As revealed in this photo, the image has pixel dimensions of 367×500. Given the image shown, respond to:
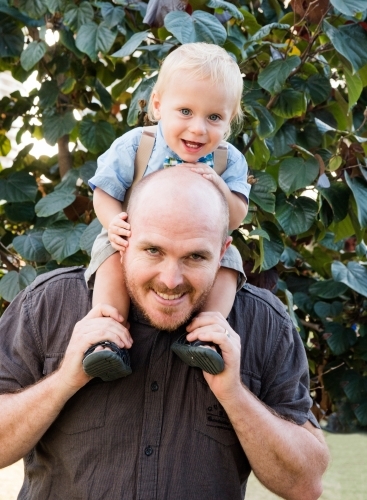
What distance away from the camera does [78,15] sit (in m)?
3.00

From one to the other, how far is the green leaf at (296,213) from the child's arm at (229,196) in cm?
68

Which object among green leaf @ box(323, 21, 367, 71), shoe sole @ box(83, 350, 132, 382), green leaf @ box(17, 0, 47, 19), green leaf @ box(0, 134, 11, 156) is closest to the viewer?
shoe sole @ box(83, 350, 132, 382)

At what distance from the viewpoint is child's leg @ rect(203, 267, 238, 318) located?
2127mm

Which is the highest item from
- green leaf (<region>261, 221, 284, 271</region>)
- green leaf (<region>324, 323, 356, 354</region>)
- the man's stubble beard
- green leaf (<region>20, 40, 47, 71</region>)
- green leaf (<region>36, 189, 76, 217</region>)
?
the man's stubble beard

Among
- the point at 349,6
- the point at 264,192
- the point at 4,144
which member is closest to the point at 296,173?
the point at 264,192

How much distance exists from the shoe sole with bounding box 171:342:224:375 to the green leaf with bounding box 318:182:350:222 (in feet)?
3.68

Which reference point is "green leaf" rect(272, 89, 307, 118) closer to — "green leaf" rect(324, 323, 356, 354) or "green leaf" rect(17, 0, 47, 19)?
"green leaf" rect(17, 0, 47, 19)

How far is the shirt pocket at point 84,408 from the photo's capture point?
6.89 ft

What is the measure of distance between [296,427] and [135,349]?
1.39ft

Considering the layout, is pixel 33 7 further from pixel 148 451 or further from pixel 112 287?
pixel 148 451

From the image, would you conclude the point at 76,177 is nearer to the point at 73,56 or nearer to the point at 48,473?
the point at 73,56

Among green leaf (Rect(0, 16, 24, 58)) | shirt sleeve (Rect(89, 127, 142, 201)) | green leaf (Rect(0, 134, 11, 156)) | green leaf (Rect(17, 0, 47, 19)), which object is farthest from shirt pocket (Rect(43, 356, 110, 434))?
A: green leaf (Rect(0, 134, 11, 156))

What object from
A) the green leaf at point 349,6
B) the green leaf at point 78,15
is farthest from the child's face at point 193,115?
the green leaf at point 78,15

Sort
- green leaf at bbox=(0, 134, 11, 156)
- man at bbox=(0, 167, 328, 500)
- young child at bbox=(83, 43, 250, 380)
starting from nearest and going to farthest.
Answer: man at bbox=(0, 167, 328, 500) → young child at bbox=(83, 43, 250, 380) → green leaf at bbox=(0, 134, 11, 156)
